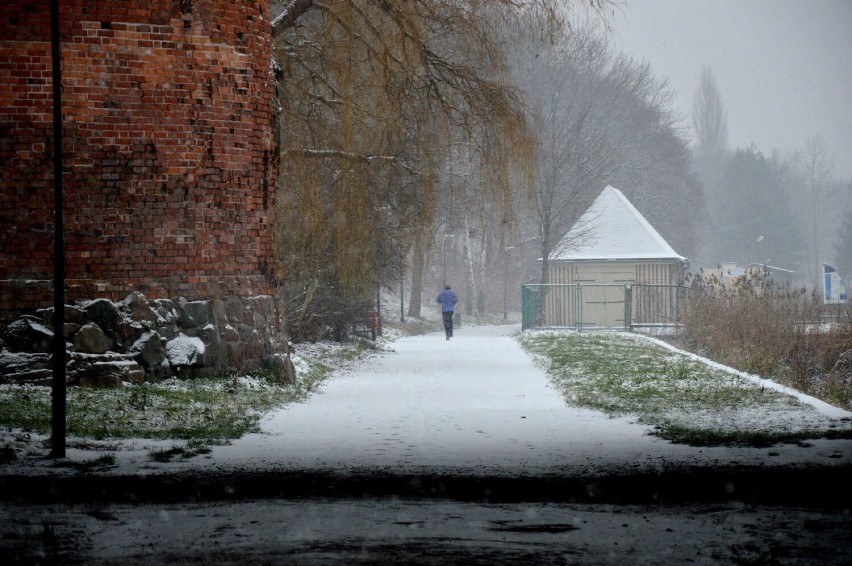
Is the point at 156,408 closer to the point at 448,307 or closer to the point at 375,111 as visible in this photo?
the point at 375,111

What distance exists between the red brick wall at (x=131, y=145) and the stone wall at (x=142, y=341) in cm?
24

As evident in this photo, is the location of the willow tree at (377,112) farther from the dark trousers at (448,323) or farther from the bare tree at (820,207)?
the bare tree at (820,207)

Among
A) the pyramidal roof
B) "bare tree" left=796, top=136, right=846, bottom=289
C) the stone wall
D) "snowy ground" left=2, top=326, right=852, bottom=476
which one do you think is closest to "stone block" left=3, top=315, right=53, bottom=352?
the stone wall

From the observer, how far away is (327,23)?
18281 mm

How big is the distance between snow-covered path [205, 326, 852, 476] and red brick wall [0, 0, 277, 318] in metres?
2.76

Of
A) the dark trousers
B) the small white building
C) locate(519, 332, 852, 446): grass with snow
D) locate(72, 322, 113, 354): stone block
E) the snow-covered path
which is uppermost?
the small white building

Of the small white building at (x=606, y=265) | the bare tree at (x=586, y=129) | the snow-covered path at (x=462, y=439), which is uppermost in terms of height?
the bare tree at (x=586, y=129)

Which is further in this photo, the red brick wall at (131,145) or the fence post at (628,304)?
the fence post at (628,304)

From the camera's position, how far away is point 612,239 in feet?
151

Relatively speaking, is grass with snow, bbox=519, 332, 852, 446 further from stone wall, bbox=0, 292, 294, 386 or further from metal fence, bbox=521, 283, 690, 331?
metal fence, bbox=521, 283, 690, 331

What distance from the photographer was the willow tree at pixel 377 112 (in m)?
17.9

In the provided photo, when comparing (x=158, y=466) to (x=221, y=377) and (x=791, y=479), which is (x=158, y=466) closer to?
(x=791, y=479)

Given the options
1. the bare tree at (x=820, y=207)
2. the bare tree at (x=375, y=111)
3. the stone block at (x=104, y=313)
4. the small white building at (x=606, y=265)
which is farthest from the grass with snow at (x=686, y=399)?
the bare tree at (x=820, y=207)

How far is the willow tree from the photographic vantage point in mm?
17906
